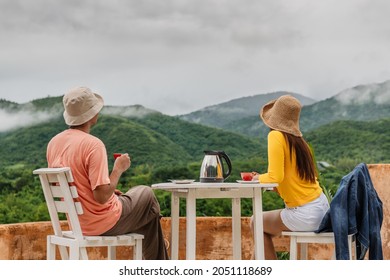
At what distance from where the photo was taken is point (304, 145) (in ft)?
12.7

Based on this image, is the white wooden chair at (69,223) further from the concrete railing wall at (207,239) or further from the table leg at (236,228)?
the concrete railing wall at (207,239)

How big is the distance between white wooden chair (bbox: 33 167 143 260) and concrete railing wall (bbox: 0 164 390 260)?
1025 mm

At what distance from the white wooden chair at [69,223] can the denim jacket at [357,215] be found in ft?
3.10

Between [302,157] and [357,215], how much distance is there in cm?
39

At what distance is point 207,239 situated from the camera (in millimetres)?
5230

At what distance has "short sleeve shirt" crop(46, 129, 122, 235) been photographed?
3.52 meters

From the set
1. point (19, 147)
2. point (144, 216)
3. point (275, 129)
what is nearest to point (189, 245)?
point (144, 216)

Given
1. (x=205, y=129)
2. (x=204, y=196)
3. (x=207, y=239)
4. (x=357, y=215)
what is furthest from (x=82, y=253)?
(x=205, y=129)

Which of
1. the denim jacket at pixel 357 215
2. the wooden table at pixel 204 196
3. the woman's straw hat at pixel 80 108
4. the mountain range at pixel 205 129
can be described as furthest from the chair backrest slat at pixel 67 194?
the mountain range at pixel 205 129

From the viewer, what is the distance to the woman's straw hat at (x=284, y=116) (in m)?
3.87

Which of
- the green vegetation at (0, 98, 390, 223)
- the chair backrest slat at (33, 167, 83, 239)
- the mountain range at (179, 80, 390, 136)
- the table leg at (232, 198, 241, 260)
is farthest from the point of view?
the mountain range at (179, 80, 390, 136)

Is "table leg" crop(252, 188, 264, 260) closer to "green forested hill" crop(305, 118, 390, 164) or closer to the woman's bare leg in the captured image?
the woman's bare leg

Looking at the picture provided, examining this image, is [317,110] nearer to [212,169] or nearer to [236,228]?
[236,228]

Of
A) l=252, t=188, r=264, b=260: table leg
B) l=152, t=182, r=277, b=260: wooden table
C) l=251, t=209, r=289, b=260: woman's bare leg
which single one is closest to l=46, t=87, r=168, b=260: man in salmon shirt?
l=152, t=182, r=277, b=260: wooden table
